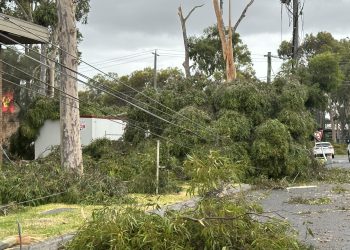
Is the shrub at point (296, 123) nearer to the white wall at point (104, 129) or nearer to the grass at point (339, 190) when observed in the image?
the grass at point (339, 190)

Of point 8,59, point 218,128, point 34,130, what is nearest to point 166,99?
point 218,128

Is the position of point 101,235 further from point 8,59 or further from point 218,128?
point 8,59

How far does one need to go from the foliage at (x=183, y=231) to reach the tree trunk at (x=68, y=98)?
8.22 m

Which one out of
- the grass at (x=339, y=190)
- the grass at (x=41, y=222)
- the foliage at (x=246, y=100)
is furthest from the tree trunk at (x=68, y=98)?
the grass at (x=339, y=190)

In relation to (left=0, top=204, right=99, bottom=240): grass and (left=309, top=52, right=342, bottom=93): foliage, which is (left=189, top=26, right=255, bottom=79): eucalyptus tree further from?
(left=0, top=204, right=99, bottom=240): grass

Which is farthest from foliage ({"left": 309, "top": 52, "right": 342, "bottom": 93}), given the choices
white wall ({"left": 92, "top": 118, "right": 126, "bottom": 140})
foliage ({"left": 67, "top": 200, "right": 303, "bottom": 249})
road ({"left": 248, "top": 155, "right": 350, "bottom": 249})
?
foliage ({"left": 67, "top": 200, "right": 303, "bottom": 249})

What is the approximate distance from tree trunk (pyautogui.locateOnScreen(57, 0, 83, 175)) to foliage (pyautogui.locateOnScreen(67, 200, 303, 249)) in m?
8.22

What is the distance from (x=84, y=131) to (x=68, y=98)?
11813 millimetres

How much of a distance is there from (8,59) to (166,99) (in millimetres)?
23890

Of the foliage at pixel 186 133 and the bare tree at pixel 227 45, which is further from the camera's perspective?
the bare tree at pixel 227 45

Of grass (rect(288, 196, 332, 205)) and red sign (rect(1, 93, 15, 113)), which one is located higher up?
red sign (rect(1, 93, 15, 113))

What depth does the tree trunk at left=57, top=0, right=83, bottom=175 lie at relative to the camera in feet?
47.8

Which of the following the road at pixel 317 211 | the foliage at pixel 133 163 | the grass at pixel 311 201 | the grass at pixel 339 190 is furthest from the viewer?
the grass at pixel 339 190

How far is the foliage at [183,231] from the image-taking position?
600 cm
